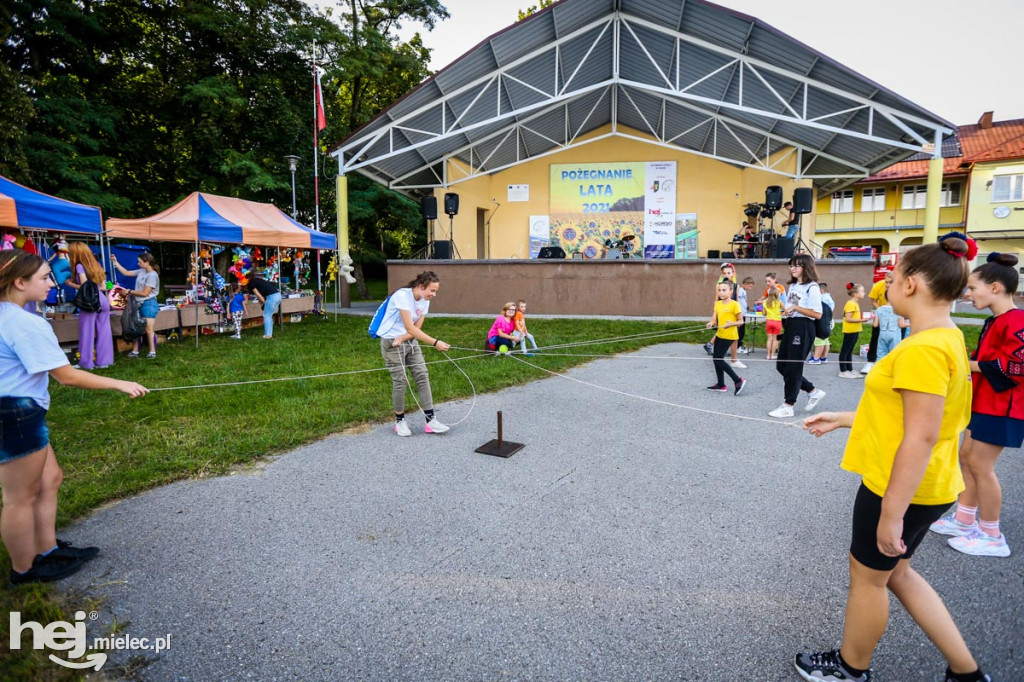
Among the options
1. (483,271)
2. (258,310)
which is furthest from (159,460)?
(483,271)

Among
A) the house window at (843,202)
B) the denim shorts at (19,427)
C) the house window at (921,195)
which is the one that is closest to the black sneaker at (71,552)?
the denim shorts at (19,427)

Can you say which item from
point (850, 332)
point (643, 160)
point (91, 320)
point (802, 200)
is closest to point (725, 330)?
point (850, 332)

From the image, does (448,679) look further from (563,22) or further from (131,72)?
(131,72)

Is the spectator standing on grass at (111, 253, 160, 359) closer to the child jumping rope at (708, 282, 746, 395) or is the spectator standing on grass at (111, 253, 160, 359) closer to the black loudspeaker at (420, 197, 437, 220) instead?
the child jumping rope at (708, 282, 746, 395)

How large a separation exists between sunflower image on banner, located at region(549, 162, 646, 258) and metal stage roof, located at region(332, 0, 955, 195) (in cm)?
136

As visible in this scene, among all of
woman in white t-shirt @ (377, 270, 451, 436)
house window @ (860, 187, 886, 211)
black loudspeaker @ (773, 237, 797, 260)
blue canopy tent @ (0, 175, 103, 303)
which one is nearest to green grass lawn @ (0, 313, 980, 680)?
woman in white t-shirt @ (377, 270, 451, 436)

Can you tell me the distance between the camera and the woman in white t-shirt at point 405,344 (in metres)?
5.30

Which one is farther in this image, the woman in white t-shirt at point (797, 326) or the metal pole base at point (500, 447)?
the woman in white t-shirt at point (797, 326)

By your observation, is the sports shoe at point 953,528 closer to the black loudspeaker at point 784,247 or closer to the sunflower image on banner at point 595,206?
the black loudspeaker at point 784,247

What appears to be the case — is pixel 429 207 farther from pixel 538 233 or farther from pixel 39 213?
pixel 39 213

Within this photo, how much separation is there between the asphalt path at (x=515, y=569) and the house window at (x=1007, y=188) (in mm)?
37069

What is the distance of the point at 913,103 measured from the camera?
1457cm

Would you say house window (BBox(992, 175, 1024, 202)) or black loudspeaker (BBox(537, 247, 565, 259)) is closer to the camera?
black loudspeaker (BBox(537, 247, 565, 259))

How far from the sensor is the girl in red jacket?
2996 millimetres
